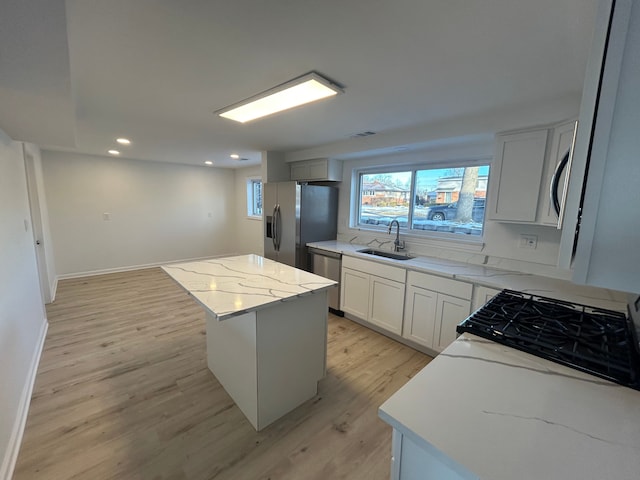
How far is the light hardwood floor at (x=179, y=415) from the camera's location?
5.09 feet

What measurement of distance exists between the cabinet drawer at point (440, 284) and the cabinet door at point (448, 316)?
49mm

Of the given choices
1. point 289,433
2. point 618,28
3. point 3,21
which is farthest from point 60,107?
point 289,433

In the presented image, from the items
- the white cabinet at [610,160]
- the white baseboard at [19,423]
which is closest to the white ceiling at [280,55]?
the white cabinet at [610,160]

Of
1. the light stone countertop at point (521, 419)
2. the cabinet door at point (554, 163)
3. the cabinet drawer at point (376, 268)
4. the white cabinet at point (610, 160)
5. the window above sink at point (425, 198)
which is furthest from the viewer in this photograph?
the window above sink at point (425, 198)

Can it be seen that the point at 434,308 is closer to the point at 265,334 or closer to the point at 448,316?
the point at 448,316

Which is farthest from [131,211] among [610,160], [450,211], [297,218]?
[610,160]

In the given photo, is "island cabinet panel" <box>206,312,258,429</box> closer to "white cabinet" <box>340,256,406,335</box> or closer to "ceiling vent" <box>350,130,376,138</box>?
"white cabinet" <box>340,256,406,335</box>

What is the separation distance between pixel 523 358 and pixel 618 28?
40.9 inches

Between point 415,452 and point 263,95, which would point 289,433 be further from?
point 263,95

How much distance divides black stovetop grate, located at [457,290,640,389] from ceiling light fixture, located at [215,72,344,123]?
5.20 feet

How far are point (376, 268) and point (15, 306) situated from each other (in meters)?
3.03

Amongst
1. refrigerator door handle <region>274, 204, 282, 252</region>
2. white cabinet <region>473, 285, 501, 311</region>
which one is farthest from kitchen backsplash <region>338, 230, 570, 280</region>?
refrigerator door handle <region>274, 204, 282, 252</region>

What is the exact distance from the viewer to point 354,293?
129 inches

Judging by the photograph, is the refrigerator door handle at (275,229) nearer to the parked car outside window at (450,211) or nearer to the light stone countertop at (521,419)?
the parked car outside window at (450,211)
